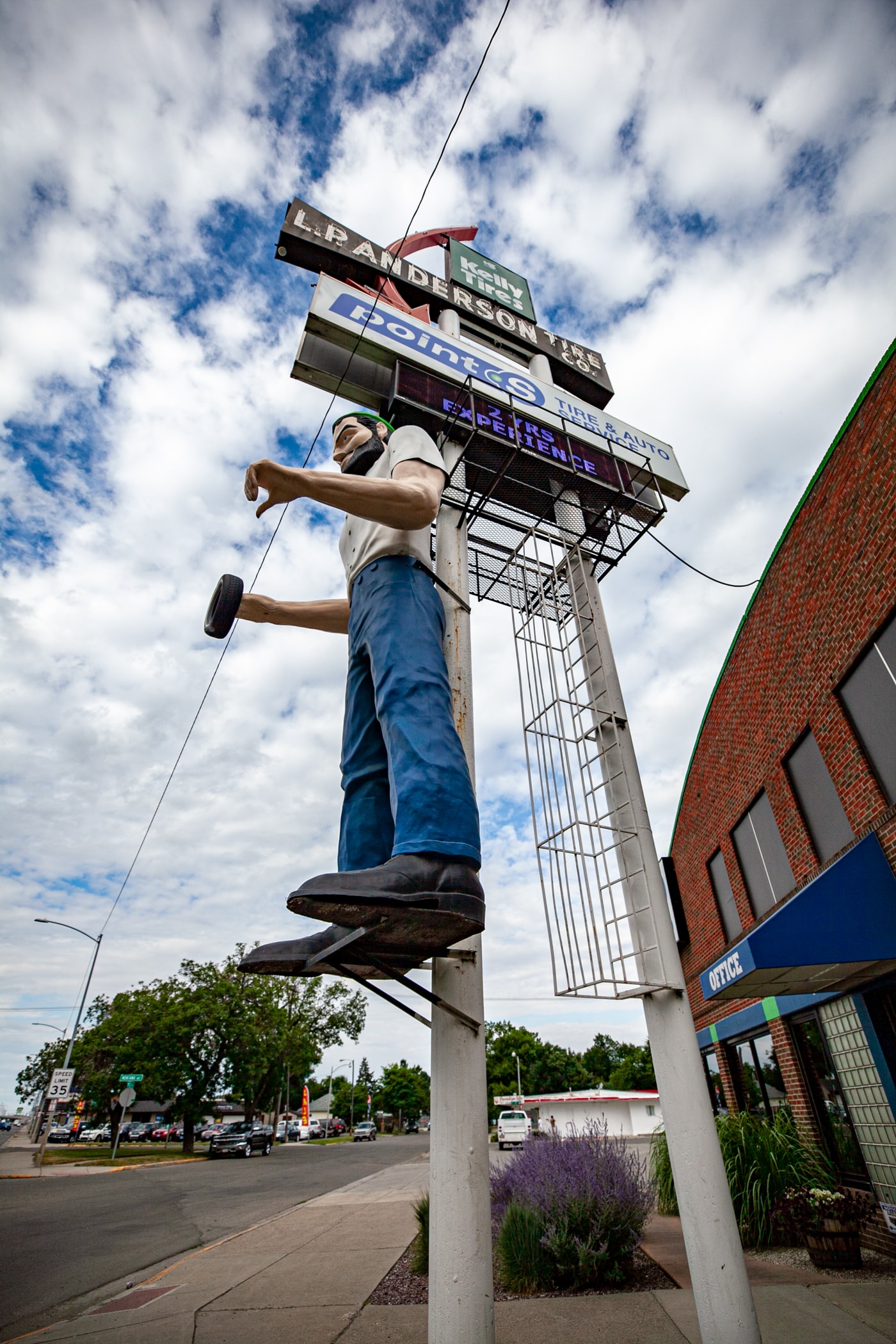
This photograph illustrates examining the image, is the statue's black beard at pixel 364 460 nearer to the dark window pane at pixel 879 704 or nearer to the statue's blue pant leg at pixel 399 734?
the statue's blue pant leg at pixel 399 734

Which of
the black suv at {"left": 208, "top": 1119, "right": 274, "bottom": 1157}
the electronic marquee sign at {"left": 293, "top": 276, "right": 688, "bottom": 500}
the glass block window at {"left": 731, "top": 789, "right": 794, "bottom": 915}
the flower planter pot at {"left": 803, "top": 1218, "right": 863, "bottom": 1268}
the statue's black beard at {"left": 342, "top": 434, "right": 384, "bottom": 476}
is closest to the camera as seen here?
the statue's black beard at {"left": 342, "top": 434, "right": 384, "bottom": 476}

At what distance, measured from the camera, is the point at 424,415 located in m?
4.02

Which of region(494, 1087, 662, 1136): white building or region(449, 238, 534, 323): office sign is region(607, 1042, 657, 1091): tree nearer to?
region(494, 1087, 662, 1136): white building

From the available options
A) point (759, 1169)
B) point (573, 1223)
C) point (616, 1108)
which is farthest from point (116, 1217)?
point (616, 1108)

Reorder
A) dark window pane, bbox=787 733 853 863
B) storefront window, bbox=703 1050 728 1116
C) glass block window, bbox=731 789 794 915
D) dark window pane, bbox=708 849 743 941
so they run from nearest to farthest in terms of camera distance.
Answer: dark window pane, bbox=787 733 853 863, glass block window, bbox=731 789 794 915, dark window pane, bbox=708 849 743 941, storefront window, bbox=703 1050 728 1116

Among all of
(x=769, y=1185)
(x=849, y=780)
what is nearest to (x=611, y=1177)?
(x=769, y=1185)

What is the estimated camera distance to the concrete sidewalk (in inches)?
143

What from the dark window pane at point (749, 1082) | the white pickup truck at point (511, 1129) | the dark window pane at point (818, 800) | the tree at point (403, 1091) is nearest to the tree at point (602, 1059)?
the tree at point (403, 1091)

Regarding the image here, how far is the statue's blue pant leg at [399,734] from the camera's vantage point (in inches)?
77.1

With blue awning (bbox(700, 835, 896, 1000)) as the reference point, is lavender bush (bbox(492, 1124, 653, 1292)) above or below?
below

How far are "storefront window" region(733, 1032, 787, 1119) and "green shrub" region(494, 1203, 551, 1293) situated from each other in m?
5.21

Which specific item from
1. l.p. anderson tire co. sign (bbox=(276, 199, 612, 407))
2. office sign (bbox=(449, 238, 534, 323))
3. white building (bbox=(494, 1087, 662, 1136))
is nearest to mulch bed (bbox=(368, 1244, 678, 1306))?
l.p. anderson tire co. sign (bbox=(276, 199, 612, 407))

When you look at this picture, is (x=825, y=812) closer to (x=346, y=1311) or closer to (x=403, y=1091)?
(x=346, y=1311)

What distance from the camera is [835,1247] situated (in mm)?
5434
